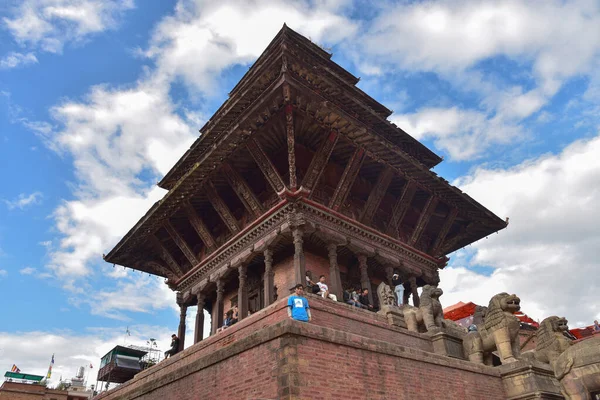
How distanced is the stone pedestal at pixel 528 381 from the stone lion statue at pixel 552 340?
64cm

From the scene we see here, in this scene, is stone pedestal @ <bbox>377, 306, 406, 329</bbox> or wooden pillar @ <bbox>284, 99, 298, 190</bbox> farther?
wooden pillar @ <bbox>284, 99, 298, 190</bbox>

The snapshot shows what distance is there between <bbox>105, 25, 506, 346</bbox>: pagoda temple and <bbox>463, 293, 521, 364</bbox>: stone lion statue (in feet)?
17.7

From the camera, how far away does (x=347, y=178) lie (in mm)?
18234

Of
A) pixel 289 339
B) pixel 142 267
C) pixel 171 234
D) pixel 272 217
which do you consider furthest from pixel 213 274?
pixel 289 339

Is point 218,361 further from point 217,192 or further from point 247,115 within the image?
point 217,192

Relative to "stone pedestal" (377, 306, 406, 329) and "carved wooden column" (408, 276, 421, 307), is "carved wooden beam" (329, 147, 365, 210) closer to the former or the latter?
"carved wooden column" (408, 276, 421, 307)

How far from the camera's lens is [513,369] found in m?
10.4

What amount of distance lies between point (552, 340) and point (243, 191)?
12.2 metres

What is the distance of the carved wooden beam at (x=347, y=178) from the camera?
18.0 metres

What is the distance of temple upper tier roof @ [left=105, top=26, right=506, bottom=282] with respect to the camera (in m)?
16.4

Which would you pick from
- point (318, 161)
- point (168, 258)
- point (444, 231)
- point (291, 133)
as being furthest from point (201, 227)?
point (444, 231)

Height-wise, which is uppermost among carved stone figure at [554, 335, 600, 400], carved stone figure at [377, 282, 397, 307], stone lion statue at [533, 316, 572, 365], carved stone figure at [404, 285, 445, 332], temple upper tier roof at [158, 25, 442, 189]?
temple upper tier roof at [158, 25, 442, 189]

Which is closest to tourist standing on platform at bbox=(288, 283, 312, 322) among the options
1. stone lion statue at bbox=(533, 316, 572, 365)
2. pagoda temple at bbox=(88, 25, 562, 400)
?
pagoda temple at bbox=(88, 25, 562, 400)

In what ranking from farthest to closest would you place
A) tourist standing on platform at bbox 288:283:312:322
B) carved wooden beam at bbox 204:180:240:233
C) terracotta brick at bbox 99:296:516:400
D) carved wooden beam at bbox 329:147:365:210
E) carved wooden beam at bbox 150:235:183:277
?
1. carved wooden beam at bbox 150:235:183:277
2. carved wooden beam at bbox 204:180:240:233
3. carved wooden beam at bbox 329:147:365:210
4. tourist standing on platform at bbox 288:283:312:322
5. terracotta brick at bbox 99:296:516:400
